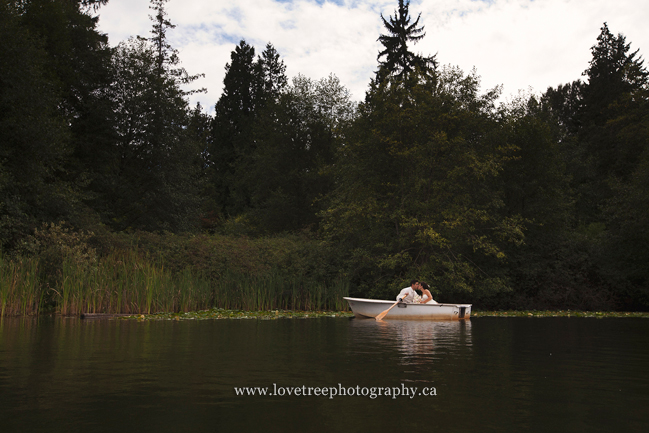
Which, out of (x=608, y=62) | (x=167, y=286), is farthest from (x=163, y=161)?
(x=608, y=62)

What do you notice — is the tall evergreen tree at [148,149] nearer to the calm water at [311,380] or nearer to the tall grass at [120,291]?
the tall grass at [120,291]

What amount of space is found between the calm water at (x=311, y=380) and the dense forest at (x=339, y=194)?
8.17 m

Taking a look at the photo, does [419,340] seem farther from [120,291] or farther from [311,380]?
[120,291]

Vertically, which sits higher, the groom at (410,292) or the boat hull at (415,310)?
the groom at (410,292)

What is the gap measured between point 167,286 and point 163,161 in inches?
688

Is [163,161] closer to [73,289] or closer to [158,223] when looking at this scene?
[158,223]

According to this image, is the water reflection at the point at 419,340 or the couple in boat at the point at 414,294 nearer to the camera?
the water reflection at the point at 419,340

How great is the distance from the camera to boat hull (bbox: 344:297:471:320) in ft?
60.0

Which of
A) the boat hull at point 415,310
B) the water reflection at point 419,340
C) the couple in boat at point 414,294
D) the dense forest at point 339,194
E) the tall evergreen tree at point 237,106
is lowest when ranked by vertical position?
the water reflection at point 419,340

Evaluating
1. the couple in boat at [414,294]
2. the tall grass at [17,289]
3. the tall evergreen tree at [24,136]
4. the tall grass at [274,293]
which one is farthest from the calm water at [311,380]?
the tall evergreen tree at [24,136]

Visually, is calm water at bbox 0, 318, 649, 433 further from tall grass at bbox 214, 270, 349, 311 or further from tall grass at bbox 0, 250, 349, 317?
tall grass at bbox 214, 270, 349, 311

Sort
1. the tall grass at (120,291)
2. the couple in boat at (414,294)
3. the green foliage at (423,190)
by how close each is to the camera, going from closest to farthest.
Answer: the tall grass at (120,291), the couple in boat at (414,294), the green foliage at (423,190)

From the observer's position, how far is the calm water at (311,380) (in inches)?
196

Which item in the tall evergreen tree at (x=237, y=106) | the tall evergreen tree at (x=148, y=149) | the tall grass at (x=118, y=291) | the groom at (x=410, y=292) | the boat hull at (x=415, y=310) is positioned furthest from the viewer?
the tall evergreen tree at (x=237, y=106)
